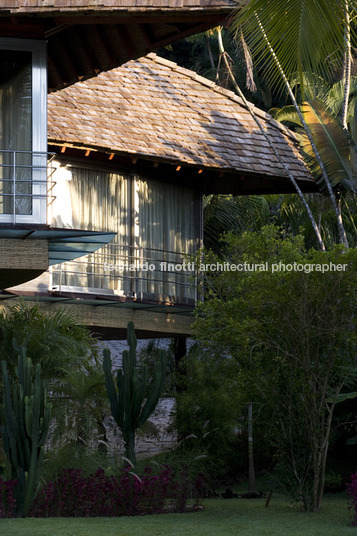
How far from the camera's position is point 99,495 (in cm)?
1280

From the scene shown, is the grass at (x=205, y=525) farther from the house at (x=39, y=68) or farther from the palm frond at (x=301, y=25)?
the palm frond at (x=301, y=25)

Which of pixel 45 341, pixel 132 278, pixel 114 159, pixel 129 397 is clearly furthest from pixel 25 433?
pixel 114 159

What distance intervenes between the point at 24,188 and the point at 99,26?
106 inches

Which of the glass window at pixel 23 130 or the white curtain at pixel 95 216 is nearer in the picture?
the glass window at pixel 23 130

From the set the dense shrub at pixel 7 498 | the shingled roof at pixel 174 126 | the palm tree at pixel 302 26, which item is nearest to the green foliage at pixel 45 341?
the dense shrub at pixel 7 498

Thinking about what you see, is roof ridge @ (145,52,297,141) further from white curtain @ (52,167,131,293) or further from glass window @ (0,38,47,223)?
glass window @ (0,38,47,223)

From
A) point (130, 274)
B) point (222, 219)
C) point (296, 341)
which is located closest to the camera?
point (296, 341)

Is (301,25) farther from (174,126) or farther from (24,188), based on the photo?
(174,126)

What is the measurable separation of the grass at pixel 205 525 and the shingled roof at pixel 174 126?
7862 mm

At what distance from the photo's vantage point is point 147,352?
68.5 ft

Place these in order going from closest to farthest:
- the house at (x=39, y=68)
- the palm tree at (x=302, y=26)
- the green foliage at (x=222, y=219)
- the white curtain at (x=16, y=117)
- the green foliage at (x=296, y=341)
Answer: the palm tree at (x=302, y=26), the house at (x=39, y=68), the white curtain at (x=16, y=117), the green foliage at (x=296, y=341), the green foliage at (x=222, y=219)

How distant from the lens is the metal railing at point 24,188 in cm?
1263

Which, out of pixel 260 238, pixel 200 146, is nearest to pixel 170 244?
pixel 200 146

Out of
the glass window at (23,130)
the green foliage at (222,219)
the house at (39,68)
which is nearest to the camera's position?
the house at (39,68)
